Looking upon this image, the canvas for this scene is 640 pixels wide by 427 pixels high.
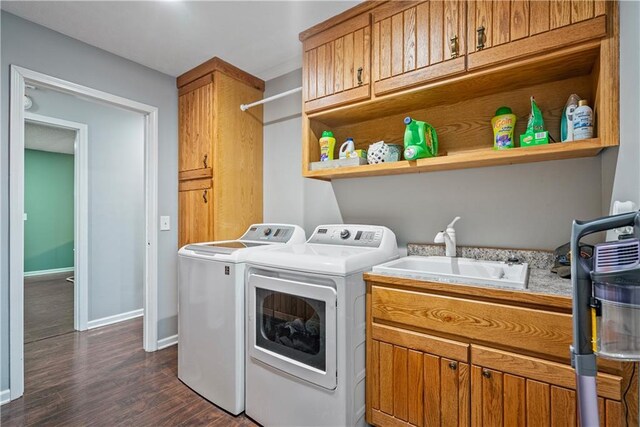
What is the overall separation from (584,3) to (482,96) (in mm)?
580

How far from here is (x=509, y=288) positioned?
1206mm

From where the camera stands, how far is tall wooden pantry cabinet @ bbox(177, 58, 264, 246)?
8.33 ft

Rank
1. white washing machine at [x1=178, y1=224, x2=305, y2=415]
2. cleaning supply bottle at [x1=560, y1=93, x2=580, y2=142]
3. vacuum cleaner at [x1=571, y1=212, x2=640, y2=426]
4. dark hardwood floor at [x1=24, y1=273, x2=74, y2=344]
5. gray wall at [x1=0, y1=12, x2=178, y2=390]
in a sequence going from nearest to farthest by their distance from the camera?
vacuum cleaner at [x1=571, y1=212, x2=640, y2=426], cleaning supply bottle at [x1=560, y1=93, x2=580, y2=142], white washing machine at [x1=178, y1=224, x2=305, y2=415], gray wall at [x1=0, y1=12, x2=178, y2=390], dark hardwood floor at [x1=24, y1=273, x2=74, y2=344]

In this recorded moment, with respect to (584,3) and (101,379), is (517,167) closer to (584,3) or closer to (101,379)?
(584,3)

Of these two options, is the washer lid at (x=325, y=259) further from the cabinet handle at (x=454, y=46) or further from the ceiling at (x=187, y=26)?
the ceiling at (x=187, y=26)

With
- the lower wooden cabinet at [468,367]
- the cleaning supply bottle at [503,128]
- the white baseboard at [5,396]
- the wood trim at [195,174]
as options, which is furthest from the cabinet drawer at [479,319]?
the white baseboard at [5,396]

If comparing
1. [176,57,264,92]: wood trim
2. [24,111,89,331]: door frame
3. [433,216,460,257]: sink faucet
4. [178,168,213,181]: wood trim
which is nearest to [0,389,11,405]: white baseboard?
[24,111,89,331]: door frame

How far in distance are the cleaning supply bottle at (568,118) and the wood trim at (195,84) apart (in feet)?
7.92

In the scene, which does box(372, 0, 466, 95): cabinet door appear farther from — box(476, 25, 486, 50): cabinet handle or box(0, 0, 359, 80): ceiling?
box(0, 0, 359, 80): ceiling

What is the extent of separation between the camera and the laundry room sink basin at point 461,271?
1.27 meters

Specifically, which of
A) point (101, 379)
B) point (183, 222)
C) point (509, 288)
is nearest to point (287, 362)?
point (509, 288)

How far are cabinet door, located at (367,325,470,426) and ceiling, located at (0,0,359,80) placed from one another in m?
1.94

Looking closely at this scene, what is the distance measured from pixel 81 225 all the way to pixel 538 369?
12.5ft

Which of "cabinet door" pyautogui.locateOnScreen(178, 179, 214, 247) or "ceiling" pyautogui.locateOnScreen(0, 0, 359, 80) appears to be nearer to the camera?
"ceiling" pyautogui.locateOnScreen(0, 0, 359, 80)
